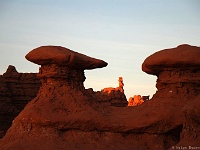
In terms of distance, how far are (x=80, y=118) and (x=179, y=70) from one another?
13.1 feet

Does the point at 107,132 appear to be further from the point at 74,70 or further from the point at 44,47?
the point at 44,47

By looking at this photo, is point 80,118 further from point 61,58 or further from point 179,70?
point 179,70

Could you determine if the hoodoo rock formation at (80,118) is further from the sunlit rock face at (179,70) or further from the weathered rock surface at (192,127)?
the weathered rock surface at (192,127)

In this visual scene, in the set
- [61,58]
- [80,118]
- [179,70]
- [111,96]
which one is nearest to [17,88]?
[111,96]

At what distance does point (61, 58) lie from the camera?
62.3ft

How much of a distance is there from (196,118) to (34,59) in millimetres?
9152

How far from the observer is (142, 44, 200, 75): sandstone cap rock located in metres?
18.6

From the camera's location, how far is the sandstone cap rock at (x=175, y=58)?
18562 millimetres

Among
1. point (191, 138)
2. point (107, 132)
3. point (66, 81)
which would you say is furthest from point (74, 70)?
point (191, 138)

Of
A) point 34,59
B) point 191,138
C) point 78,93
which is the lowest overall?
point 191,138

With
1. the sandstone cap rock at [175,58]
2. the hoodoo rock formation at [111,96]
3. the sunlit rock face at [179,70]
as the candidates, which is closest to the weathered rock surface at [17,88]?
the hoodoo rock formation at [111,96]

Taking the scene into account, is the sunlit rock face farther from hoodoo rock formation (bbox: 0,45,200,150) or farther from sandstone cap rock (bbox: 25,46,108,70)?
sandstone cap rock (bbox: 25,46,108,70)

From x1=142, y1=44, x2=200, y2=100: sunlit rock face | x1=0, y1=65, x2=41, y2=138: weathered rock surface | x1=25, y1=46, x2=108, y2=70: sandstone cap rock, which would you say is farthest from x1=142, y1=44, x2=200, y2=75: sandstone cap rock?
x1=0, y1=65, x2=41, y2=138: weathered rock surface

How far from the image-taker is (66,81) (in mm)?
19547
